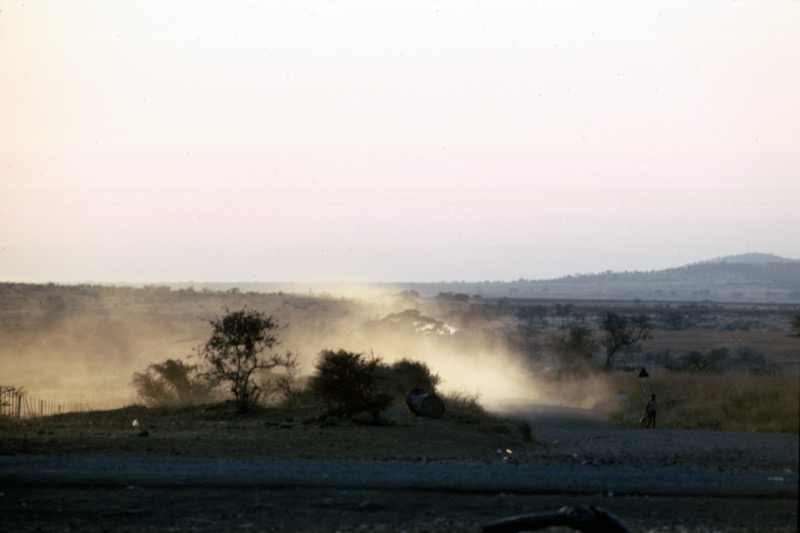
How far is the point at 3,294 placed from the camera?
142m

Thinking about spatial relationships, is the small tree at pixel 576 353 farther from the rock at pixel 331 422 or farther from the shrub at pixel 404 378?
the rock at pixel 331 422

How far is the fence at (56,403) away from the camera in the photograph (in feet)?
137

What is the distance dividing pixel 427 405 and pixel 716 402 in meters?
9.03

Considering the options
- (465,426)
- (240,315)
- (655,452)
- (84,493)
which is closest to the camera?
(84,493)

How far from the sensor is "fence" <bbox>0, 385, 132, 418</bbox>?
137 ft

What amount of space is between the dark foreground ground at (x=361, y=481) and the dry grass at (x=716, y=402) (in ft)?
1.47

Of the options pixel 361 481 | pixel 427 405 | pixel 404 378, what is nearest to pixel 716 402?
pixel 427 405

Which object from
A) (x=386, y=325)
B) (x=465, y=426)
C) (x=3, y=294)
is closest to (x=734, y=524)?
(x=465, y=426)

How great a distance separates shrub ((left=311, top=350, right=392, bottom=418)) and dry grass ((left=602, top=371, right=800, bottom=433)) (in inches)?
342

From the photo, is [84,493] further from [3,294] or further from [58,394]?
[3,294]

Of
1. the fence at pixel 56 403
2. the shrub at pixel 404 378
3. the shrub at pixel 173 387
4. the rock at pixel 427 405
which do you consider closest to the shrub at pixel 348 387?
the rock at pixel 427 405

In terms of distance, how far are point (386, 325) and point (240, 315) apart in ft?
165

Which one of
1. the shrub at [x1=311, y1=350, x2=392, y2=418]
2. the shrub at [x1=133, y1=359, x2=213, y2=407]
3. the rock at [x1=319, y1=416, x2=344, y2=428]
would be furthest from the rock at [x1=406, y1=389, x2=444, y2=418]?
the shrub at [x1=133, y1=359, x2=213, y2=407]

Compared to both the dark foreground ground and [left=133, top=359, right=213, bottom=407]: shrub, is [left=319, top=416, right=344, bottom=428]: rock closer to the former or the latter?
the dark foreground ground
